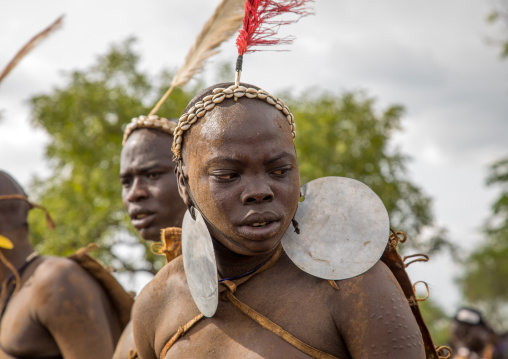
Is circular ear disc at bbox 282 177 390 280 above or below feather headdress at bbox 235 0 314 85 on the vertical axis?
below

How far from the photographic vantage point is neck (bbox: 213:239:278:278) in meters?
2.54

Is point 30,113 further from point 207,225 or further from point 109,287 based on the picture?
point 207,225

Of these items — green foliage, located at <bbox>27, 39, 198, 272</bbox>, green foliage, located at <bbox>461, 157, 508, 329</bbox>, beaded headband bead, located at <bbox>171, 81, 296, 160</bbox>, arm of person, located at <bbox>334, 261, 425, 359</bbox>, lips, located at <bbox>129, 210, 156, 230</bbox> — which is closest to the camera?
arm of person, located at <bbox>334, 261, 425, 359</bbox>

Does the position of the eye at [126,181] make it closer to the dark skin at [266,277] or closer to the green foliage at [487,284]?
the dark skin at [266,277]

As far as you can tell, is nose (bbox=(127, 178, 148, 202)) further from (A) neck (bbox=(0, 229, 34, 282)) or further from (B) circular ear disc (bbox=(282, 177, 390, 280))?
(B) circular ear disc (bbox=(282, 177, 390, 280))

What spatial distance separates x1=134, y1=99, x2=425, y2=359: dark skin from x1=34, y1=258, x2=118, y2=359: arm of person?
1.64 m

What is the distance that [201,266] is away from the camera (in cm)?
253

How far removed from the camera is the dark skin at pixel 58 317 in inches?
156

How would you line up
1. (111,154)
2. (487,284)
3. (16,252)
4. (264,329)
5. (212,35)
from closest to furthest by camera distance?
1. (264,329)
2. (212,35)
3. (16,252)
4. (111,154)
5. (487,284)

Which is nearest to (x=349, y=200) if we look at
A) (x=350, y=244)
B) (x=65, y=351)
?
(x=350, y=244)

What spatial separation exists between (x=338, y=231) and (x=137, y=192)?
5.90 feet

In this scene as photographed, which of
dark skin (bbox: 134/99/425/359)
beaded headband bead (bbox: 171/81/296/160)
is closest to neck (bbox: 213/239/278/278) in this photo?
dark skin (bbox: 134/99/425/359)

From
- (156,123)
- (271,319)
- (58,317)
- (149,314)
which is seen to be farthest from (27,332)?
(271,319)

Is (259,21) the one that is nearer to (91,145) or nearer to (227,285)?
(227,285)
